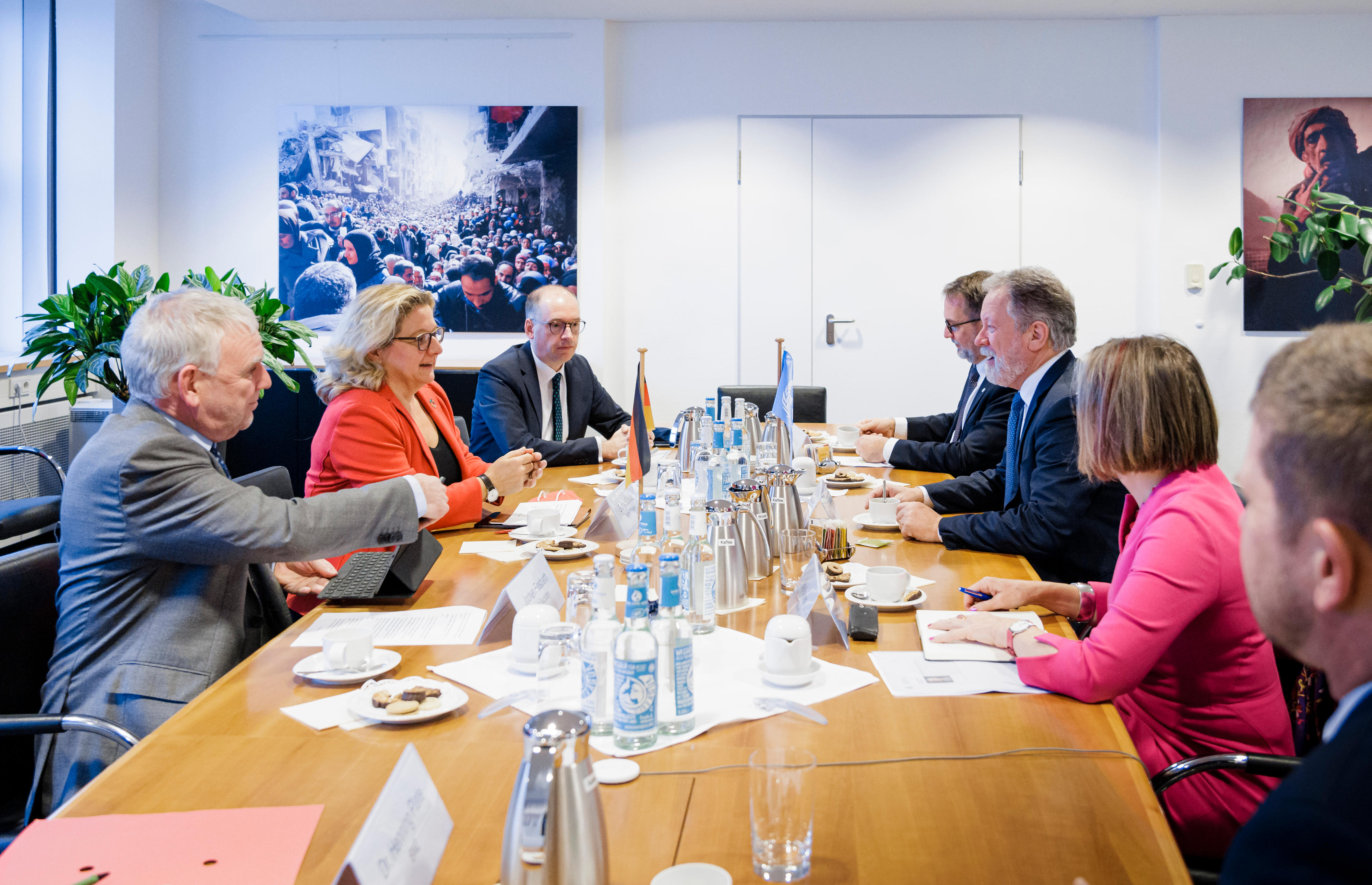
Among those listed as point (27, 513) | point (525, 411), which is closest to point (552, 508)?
point (525, 411)

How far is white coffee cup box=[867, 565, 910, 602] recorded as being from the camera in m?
2.03

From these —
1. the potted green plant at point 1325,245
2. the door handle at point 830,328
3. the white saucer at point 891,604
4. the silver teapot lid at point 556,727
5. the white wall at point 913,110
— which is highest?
the white wall at point 913,110

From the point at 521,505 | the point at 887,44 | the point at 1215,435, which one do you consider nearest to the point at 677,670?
the point at 1215,435

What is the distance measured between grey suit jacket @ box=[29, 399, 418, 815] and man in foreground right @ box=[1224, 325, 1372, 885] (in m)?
1.64

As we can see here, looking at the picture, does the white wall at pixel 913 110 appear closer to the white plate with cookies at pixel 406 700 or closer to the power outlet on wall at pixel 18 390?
the power outlet on wall at pixel 18 390

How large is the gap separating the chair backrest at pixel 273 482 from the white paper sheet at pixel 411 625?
870mm

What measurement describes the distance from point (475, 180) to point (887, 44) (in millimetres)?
2698

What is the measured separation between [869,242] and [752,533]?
475cm

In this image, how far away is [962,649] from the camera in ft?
5.76

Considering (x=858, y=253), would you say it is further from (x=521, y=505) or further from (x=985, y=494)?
(x=521, y=505)

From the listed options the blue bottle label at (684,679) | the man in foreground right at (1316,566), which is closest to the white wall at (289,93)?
the blue bottle label at (684,679)

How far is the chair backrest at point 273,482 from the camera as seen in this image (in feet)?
9.03

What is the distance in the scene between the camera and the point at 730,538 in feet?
6.40

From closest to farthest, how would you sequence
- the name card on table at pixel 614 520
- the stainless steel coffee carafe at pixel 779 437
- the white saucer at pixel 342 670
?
the white saucer at pixel 342 670
the name card on table at pixel 614 520
the stainless steel coffee carafe at pixel 779 437
